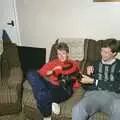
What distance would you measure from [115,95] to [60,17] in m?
1.57

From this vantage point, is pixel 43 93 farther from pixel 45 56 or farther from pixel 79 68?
pixel 45 56

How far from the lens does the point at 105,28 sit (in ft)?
11.5

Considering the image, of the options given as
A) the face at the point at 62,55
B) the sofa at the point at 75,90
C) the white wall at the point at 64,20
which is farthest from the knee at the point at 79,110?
the white wall at the point at 64,20

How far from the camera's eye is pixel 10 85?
3.04 metres

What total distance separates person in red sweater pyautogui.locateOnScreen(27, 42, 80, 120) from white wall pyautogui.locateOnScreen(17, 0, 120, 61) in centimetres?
73

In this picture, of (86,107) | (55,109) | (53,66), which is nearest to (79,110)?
(86,107)

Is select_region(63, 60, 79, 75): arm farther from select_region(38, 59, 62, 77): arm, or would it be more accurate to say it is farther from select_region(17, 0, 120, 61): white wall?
select_region(17, 0, 120, 61): white wall

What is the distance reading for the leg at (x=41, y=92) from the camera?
2.67 meters

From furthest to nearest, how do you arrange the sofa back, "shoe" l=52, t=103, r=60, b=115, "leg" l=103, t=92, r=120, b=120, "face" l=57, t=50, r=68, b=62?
the sofa back
"face" l=57, t=50, r=68, b=62
"shoe" l=52, t=103, r=60, b=115
"leg" l=103, t=92, r=120, b=120

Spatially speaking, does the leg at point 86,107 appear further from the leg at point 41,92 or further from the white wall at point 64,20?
the white wall at point 64,20

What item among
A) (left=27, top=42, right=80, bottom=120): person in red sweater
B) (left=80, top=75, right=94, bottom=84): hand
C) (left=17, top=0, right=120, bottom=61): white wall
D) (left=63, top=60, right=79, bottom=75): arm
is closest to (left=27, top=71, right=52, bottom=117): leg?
(left=27, top=42, right=80, bottom=120): person in red sweater

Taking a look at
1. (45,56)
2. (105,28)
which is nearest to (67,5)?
(105,28)

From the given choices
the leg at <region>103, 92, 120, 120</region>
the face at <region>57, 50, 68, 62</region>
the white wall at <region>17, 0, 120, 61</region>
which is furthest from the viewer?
the white wall at <region>17, 0, 120, 61</region>

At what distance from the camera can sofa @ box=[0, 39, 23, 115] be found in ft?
9.75
